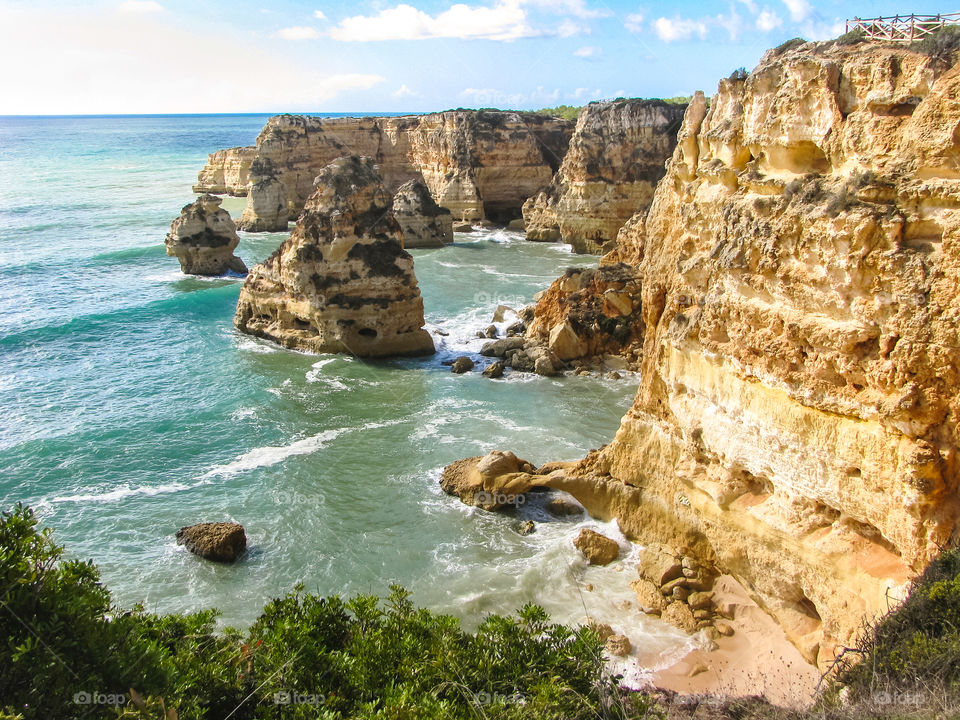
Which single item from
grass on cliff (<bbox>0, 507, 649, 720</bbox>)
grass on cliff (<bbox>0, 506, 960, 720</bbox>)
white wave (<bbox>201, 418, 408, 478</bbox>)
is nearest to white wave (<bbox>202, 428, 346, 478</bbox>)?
white wave (<bbox>201, 418, 408, 478</bbox>)

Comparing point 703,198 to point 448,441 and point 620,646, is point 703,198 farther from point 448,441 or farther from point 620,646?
point 448,441

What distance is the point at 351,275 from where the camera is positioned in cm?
2938

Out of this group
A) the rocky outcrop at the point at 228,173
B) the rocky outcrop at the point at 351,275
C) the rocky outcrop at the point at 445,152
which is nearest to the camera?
the rocky outcrop at the point at 351,275

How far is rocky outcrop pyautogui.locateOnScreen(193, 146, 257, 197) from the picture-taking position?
73.9 meters

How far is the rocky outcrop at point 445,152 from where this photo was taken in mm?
59656

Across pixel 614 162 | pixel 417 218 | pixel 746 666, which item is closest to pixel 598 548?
pixel 746 666

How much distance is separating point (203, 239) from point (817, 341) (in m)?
39.7

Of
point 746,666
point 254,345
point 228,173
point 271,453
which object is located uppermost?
point 228,173

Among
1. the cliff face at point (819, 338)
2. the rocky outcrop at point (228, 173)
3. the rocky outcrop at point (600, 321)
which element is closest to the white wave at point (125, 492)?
the cliff face at point (819, 338)

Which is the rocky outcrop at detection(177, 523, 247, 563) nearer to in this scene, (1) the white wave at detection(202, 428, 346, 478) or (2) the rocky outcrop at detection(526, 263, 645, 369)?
(1) the white wave at detection(202, 428, 346, 478)

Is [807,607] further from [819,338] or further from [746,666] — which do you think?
[819,338]

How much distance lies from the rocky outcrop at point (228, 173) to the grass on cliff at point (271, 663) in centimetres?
6953

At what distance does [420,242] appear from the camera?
5291 centimetres

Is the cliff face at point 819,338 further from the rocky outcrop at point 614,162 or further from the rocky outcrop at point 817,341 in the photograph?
the rocky outcrop at point 614,162
